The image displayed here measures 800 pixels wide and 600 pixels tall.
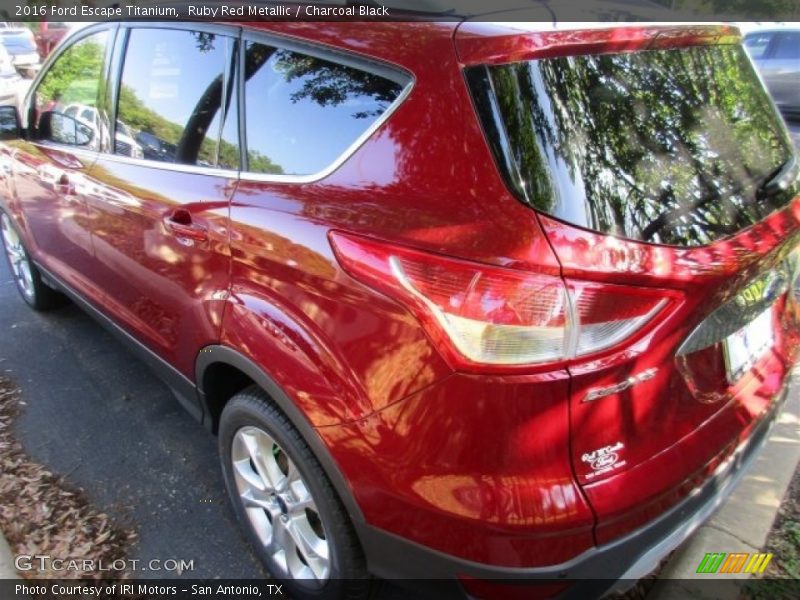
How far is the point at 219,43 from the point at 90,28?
4.00 feet

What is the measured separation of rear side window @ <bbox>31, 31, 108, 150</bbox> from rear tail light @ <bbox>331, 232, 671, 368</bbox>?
6.93 ft

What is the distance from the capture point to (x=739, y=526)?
2.27 meters

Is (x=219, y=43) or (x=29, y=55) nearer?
(x=219, y=43)

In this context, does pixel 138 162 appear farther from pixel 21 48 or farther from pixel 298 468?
pixel 21 48

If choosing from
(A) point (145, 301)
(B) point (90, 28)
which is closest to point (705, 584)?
(A) point (145, 301)

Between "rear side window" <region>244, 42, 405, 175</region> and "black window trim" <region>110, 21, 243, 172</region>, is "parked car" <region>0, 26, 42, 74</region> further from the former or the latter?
"rear side window" <region>244, 42, 405, 175</region>

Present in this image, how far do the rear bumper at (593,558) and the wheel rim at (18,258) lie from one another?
11.1ft

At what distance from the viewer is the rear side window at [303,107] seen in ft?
5.58

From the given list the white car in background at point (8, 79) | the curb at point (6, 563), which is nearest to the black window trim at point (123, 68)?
the curb at point (6, 563)

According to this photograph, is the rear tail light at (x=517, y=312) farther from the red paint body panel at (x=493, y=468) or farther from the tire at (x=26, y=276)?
the tire at (x=26, y=276)

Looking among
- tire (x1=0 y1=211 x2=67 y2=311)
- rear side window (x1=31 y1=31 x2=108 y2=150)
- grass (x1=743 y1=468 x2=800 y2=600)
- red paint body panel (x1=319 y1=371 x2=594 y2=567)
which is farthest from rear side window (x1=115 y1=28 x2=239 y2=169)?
grass (x1=743 y1=468 x2=800 y2=600)

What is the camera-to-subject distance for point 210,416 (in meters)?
2.35

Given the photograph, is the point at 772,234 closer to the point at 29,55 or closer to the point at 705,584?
the point at 705,584

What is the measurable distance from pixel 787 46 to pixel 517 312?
10.7 metres
